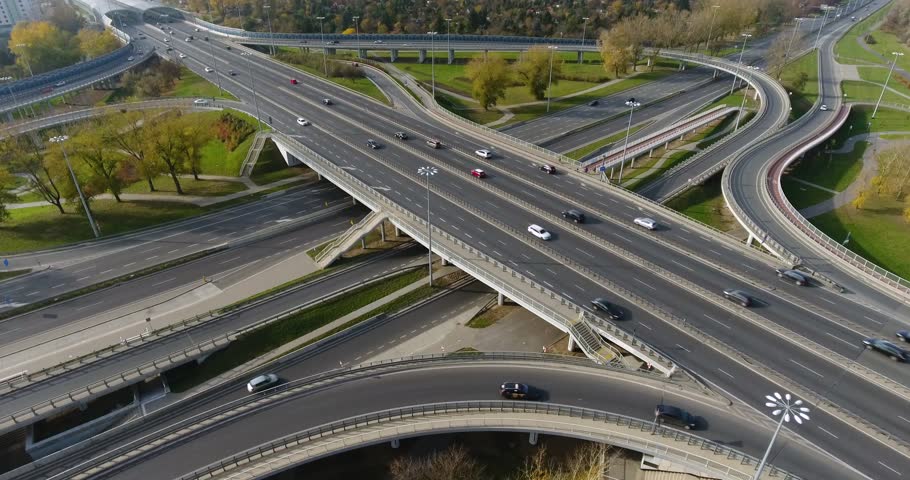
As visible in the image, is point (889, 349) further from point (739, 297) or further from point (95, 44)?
point (95, 44)

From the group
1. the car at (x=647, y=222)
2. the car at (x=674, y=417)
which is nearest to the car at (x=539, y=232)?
the car at (x=647, y=222)

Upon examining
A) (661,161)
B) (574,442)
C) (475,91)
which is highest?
(475,91)

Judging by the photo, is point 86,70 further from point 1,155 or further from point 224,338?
point 224,338

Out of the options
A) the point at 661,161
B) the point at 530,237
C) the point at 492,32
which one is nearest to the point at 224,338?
the point at 530,237

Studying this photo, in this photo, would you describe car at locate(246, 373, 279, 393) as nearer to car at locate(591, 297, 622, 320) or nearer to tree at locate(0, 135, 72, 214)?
car at locate(591, 297, 622, 320)

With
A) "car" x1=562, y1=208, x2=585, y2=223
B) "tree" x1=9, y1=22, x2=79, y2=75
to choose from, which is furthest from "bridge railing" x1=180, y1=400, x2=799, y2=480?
"tree" x1=9, y1=22, x2=79, y2=75

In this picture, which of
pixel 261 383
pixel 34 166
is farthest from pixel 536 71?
pixel 34 166
